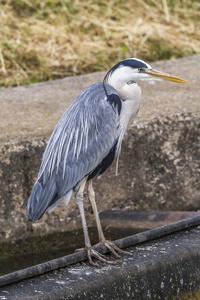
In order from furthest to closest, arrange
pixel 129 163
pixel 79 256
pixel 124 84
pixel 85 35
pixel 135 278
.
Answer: pixel 85 35
pixel 129 163
pixel 124 84
pixel 79 256
pixel 135 278

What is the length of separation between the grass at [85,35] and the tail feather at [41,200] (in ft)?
7.84

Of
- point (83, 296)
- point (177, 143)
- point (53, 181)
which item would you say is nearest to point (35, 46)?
point (177, 143)

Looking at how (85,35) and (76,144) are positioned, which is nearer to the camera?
(76,144)

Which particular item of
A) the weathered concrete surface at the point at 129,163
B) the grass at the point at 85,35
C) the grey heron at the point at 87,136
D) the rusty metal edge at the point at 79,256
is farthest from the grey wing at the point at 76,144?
the grass at the point at 85,35

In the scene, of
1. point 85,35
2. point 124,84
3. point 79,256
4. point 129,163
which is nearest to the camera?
point 79,256

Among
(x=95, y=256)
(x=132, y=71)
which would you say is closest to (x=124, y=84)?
(x=132, y=71)

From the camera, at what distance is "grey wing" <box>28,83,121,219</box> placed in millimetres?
2387

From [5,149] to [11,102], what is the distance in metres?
0.82

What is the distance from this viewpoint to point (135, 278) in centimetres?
222

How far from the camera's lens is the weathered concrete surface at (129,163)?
3016mm

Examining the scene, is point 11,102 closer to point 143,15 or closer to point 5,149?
point 5,149

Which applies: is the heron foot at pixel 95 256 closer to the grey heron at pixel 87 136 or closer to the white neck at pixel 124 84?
the grey heron at pixel 87 136

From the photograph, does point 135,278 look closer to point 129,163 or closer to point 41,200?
point 41,200

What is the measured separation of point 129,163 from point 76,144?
0.86 meters
